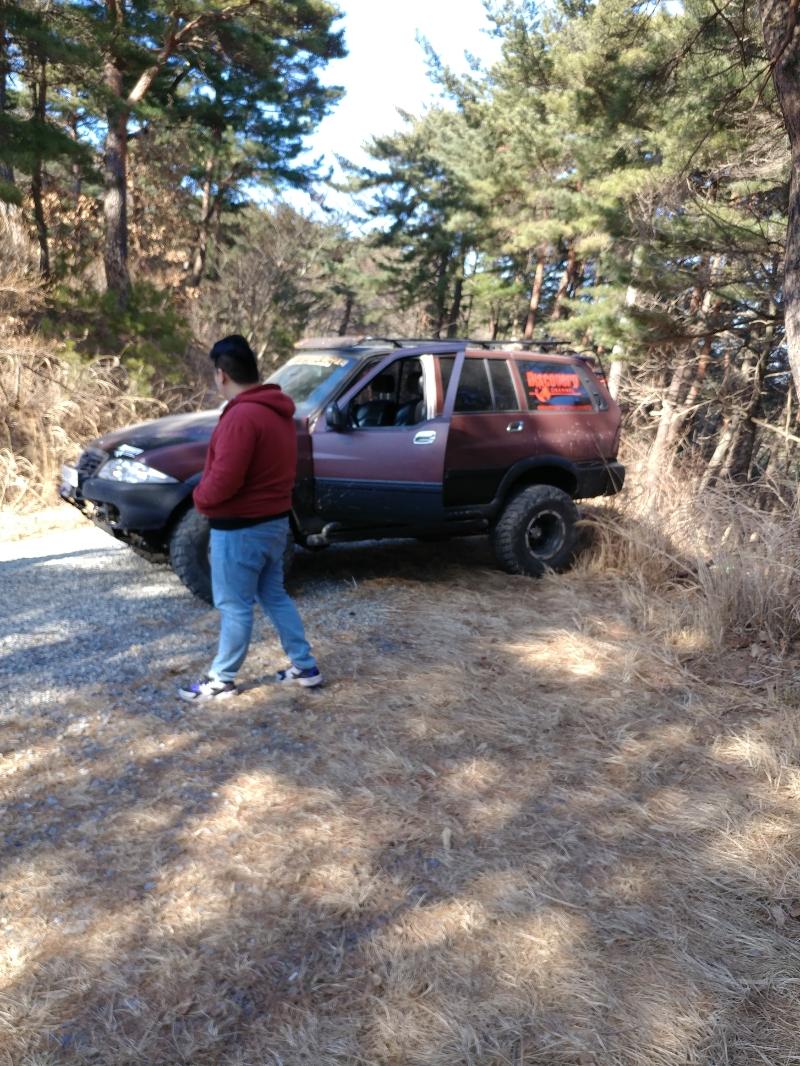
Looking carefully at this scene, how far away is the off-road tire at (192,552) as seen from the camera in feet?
17.6

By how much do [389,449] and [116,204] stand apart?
12639 millimetres

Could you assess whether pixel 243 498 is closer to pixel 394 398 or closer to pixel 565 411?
pixel 394 398

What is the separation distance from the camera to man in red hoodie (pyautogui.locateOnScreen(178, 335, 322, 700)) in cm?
381

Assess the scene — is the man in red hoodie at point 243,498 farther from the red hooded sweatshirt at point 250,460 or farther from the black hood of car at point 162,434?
the black hood of car at point 162,434

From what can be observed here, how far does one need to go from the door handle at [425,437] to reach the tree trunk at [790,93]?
102 inches

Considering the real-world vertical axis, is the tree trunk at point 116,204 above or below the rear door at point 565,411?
above

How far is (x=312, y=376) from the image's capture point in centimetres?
636

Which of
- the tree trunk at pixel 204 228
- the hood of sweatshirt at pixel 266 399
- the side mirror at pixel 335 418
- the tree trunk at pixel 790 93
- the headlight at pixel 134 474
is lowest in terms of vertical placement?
the headlight at pixel 134 474

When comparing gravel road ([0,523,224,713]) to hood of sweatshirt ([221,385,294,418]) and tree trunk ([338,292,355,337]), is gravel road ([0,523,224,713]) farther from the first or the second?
tree trunk ([338,292,355,337])

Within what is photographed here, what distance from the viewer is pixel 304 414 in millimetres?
5969

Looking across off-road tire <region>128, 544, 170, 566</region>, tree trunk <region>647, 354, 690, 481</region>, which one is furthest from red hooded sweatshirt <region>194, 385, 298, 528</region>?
tree trunk <region>647, 354, 690, 481</region>

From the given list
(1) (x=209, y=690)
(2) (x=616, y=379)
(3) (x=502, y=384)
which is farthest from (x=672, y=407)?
(1) (x=209, y=690)

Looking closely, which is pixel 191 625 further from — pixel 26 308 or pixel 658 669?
pixel 26 308

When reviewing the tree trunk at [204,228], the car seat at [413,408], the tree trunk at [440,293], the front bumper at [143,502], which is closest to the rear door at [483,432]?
the car seat at [413,408]
